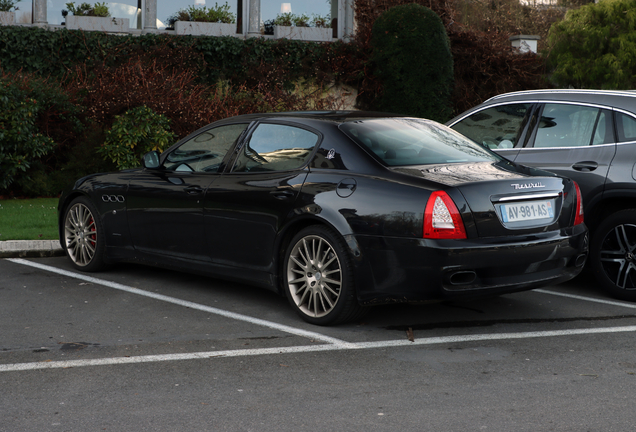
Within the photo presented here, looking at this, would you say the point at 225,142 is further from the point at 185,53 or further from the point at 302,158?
the point at 185,53

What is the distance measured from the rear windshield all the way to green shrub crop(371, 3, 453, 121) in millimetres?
11971

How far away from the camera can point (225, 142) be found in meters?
6.50

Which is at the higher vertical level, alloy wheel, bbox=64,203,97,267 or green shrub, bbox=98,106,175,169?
green shrub, bbox=98,106,175,169

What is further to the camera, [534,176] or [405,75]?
[405,75]

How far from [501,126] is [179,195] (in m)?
3.19

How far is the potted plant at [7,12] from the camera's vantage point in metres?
17.2

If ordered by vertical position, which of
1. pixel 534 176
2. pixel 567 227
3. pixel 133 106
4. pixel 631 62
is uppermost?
pixel 631 62

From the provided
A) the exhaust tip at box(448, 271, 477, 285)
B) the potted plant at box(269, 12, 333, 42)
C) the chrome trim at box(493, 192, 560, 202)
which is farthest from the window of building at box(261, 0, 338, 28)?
the exhaust tip at box(448, 271, 477, 285)

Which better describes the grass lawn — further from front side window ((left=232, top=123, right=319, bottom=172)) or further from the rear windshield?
the rear windshield

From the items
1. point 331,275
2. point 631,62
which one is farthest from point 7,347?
point 631,62

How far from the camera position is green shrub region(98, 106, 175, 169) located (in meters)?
12.8

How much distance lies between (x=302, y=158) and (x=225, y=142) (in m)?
0.95

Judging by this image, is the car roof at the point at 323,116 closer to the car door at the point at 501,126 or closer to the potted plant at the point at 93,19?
the car door at the point at 501,126

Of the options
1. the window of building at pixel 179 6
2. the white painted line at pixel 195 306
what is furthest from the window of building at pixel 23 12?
the white painted line at pixel 195 306
